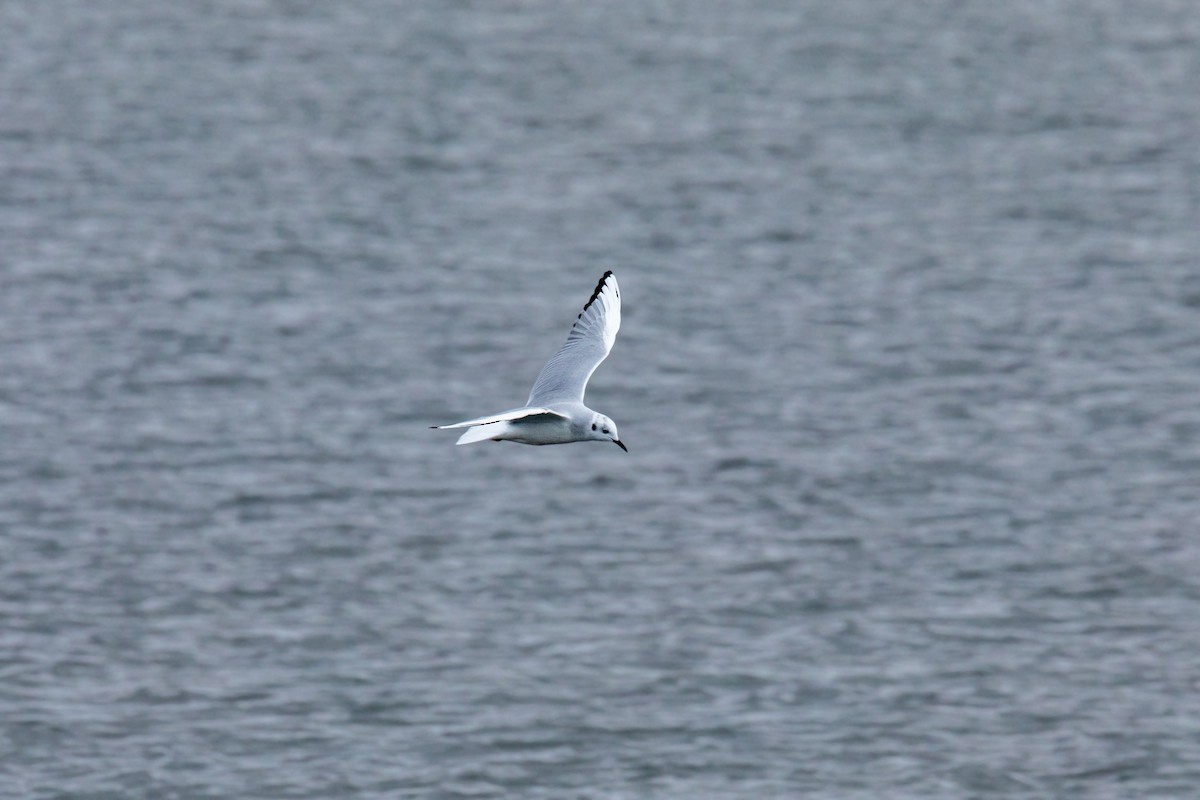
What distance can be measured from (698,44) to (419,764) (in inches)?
2105

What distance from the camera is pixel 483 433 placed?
66.1 ft

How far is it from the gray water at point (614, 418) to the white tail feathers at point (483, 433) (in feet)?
39.0

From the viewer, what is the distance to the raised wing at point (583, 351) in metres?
Answer: 23.2

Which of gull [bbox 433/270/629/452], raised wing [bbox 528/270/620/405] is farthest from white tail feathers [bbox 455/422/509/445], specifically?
raised wing [bbox 528/270/620/405]

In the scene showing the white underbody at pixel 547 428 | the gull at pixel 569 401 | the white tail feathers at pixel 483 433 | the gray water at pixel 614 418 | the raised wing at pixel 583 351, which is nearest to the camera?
the white tail feathers at pixel 483 433

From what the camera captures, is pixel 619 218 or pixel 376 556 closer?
pixel 376 556

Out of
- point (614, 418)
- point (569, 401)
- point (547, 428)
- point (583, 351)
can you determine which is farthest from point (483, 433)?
point (614, 418)

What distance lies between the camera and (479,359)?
161 feet

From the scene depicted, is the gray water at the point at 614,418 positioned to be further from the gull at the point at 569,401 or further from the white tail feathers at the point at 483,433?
the white tail feathers at the point at 483,433

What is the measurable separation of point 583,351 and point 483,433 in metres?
4.53

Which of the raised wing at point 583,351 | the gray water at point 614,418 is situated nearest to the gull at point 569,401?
the raised wing at point 583,351

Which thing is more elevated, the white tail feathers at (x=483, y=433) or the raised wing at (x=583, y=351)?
the raised wing at (x=583, y=351)

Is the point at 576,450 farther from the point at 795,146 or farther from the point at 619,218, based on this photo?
the point at 795,146

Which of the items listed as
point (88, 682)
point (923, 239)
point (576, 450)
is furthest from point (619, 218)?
point (88, 682)
